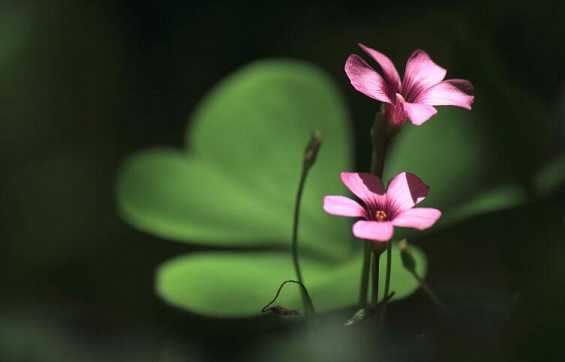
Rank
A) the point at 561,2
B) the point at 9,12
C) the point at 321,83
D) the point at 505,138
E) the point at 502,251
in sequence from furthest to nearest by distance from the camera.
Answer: the point at 9,12, the point at 561,2, the point at 321,83, the point at 505,138, the point at 502,251

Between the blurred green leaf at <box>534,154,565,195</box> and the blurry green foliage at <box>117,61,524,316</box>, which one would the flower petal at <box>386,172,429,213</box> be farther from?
the blurred green leaf at <box>534,154,565,195</box>

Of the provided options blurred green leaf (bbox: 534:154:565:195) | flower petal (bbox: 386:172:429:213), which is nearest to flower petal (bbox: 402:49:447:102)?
flower petal (bbox: 386:172:429:213)

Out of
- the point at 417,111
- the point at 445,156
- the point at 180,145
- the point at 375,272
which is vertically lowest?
the point at 375,272

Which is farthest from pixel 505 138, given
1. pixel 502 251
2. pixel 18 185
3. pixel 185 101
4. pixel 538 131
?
pixel 18 185

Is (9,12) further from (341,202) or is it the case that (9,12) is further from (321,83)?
(341,202)

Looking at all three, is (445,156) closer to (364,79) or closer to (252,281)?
(252,281)

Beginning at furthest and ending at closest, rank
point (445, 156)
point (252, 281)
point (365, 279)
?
point (445, 156) → point (252, 281) → point (365, 279)

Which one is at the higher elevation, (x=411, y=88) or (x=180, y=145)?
(x=180, y=145)

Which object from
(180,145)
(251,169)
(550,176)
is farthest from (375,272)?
(180,145)
